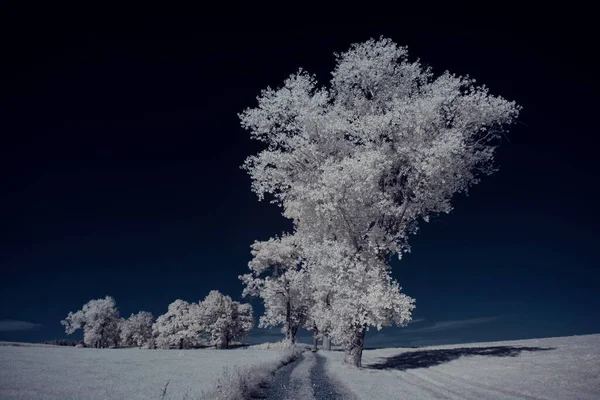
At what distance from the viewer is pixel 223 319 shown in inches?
3529

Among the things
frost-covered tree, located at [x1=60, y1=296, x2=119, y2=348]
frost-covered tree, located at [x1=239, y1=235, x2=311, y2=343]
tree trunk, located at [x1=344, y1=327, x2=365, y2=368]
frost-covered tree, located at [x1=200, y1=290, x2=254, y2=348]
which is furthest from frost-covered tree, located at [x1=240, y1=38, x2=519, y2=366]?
frost-covered tree, located at [x1=60, y1=296, x2=119, y2=348]

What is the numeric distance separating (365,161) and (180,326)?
8927 cm

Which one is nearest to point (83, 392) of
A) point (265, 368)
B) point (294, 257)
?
point (265, 368)

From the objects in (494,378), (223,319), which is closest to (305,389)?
(494,378)

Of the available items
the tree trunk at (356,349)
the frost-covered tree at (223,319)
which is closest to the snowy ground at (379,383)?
the tree trunk at (356,349)

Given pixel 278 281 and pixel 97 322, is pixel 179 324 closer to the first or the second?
pixel 97 322

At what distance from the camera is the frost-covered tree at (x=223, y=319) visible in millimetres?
89000

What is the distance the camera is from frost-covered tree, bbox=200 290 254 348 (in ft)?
292

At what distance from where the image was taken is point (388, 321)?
2264 cm

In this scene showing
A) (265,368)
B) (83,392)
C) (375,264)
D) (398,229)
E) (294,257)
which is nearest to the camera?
(83,392)

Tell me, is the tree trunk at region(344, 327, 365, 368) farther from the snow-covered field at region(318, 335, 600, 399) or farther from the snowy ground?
the snow-covered field at region(318, 335, 600, 399)

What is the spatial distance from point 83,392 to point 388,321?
618 inches

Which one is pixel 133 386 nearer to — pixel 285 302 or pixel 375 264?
pixel 375 264

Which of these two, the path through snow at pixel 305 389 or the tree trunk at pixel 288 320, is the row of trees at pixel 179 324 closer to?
the tree trunk at pixel 288 320
